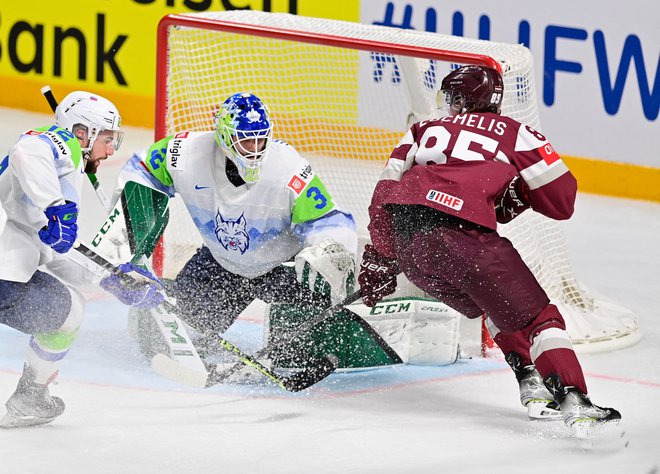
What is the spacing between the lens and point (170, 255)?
17.4ft

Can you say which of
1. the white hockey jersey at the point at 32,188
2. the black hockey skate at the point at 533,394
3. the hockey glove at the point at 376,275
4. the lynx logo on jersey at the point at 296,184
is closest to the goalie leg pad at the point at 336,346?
the hockey glove at the point at 376,275

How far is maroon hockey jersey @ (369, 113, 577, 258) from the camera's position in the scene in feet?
12.3

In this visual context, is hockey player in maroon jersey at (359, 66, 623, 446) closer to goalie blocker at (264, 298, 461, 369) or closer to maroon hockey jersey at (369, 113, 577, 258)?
maroon hockey jersey at (369, 113, 577, 258)

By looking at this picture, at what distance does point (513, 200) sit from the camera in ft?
12.8

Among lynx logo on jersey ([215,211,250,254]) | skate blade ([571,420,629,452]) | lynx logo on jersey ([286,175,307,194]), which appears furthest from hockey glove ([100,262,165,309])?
→ skate blade ([571,420,629,452])

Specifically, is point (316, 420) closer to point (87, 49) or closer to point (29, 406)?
point (29, 406)

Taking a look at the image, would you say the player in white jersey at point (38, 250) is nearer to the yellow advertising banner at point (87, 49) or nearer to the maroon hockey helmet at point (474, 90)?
the maroon hockey helmet at point (474, 90)

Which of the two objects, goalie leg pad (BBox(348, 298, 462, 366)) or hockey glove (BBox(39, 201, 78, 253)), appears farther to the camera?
goalie leg pad (BBox(348, 298, 462, 366))

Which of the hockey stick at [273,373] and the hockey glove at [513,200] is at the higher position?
the hockey glove at [513,200]

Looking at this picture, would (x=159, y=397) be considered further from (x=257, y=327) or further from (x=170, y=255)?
(x=170, y=255)

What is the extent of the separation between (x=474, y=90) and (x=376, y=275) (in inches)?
23.2

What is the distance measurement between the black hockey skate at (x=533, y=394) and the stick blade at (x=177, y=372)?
2.94 ft

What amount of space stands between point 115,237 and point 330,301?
706 millimetres

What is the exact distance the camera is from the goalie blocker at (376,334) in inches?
169
